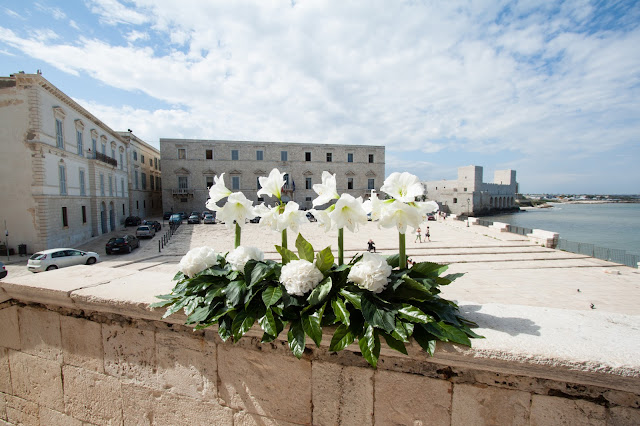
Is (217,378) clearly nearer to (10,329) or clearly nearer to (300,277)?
(300,277)

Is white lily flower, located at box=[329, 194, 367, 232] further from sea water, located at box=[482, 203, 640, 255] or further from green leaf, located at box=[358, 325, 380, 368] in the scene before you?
sea water, located at box=[482, 203, 640, 255]

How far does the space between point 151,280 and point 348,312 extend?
72.9 inches

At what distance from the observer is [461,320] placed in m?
1.46

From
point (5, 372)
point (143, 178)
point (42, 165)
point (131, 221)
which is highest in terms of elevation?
point (143, 178)

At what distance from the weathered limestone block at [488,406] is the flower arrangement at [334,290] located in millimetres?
279

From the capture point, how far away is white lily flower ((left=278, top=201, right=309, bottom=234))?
148 cm

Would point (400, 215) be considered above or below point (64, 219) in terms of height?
above

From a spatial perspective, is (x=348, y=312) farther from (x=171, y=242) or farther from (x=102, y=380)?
(x=171, y=242)

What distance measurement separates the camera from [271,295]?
1.45 m

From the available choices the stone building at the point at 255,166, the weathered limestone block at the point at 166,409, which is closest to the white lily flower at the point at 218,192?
the weathered limestone block at the point at 166,409

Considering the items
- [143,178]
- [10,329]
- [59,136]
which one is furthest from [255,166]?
[10,329]

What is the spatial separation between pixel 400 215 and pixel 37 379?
2948 mm

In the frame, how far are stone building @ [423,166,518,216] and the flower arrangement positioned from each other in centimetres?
5252

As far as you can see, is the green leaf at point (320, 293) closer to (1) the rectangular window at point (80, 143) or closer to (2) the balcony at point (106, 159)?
(1) the rectangular window at point (80, 143)
